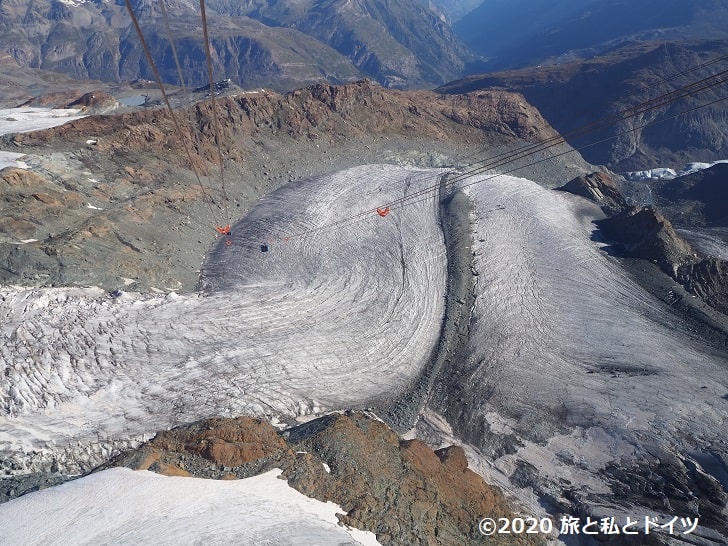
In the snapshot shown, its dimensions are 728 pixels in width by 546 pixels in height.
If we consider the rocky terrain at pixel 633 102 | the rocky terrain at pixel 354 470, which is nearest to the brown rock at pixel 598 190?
the rocky terrain at pixel 633 102

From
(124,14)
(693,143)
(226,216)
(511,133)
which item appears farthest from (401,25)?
(226,216)

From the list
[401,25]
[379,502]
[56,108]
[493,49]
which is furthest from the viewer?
[493,49]

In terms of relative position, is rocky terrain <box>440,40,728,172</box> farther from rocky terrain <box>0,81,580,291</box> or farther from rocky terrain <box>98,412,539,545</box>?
rocky terrain <box>98,412,539,545</box>

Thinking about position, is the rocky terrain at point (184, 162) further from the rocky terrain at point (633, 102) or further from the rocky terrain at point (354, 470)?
the rocky terrain at point (633, 102)

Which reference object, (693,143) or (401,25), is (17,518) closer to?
(693,143)

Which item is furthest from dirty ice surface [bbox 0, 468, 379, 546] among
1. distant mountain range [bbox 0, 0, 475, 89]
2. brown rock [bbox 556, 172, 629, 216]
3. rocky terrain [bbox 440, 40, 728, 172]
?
distant mountain range [bbox 0, 0, 475, 89]

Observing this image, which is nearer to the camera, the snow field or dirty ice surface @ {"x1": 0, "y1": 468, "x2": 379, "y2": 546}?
dirty ice surface @ {"x1": 0, "y1": 468, "x2": 379, "y2": 546}

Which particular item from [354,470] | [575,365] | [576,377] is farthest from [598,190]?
[354,470]
